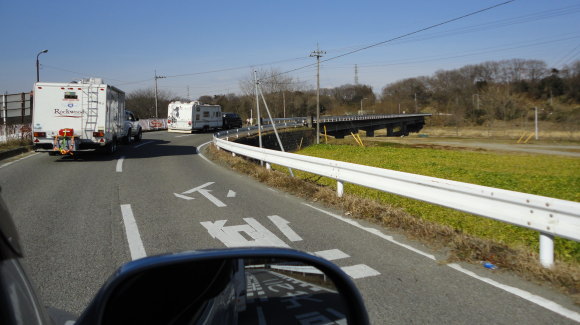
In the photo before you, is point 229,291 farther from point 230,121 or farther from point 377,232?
point 230,121

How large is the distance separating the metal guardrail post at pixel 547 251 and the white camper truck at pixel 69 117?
15.8 m

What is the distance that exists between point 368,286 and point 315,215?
340 centimetres

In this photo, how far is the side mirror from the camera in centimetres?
149

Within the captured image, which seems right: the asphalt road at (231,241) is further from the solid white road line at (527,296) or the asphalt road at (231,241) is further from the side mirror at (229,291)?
the side mirror at (229,291)

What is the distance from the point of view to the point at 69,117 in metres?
16.4

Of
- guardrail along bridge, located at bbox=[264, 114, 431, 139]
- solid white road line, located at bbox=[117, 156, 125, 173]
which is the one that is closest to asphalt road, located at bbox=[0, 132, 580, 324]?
solid white road line, located at bbox=[117, 156, 125, 173]

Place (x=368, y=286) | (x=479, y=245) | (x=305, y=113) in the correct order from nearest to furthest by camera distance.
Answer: (x=368, y=286), (x=479, y=245), (x=305, y=113)

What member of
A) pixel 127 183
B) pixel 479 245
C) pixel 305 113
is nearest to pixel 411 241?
pixel 479 245

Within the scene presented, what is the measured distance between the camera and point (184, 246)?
5621mm

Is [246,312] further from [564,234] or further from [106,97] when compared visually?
[106,97]

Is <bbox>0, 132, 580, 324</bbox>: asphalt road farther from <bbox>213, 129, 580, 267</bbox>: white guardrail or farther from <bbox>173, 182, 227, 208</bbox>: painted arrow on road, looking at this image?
<bbox>213, 129, 580, 267</bbox>: white guardrail

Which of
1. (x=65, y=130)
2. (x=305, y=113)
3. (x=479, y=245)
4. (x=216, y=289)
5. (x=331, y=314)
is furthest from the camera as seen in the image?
(x=305, y=113)

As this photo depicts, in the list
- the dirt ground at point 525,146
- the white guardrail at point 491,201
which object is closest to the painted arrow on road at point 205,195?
the white guardrail at point 491,201

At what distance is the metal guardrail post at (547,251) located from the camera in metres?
4.62
